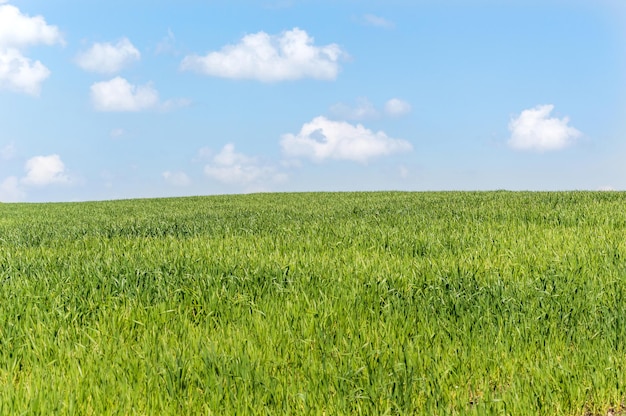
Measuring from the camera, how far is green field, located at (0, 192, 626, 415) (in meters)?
3.59

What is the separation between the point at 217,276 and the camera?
6.00 meters

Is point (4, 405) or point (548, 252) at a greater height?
point (548, 252)

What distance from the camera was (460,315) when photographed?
4.96 meters

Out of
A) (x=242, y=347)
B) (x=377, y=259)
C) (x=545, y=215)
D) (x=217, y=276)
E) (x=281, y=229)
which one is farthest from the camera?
(x=545, y=215)

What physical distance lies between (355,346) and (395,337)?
1.45ft

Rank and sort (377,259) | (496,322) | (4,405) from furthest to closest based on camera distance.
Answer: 1. (377,259)
2. (496,322)
3. (4,405)

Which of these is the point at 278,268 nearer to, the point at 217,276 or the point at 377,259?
the point at 217,276

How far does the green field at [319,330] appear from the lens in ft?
11.8

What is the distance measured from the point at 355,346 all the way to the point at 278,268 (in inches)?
87.3

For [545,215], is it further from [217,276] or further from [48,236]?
[48,236]

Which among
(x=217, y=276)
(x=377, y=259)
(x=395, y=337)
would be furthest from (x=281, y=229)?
(x=395, y=337)

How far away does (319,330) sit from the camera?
14.9 ft

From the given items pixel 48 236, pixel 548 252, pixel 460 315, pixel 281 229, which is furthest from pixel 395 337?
pixel 48 236

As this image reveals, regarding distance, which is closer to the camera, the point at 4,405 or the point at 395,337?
the point at 4,405
